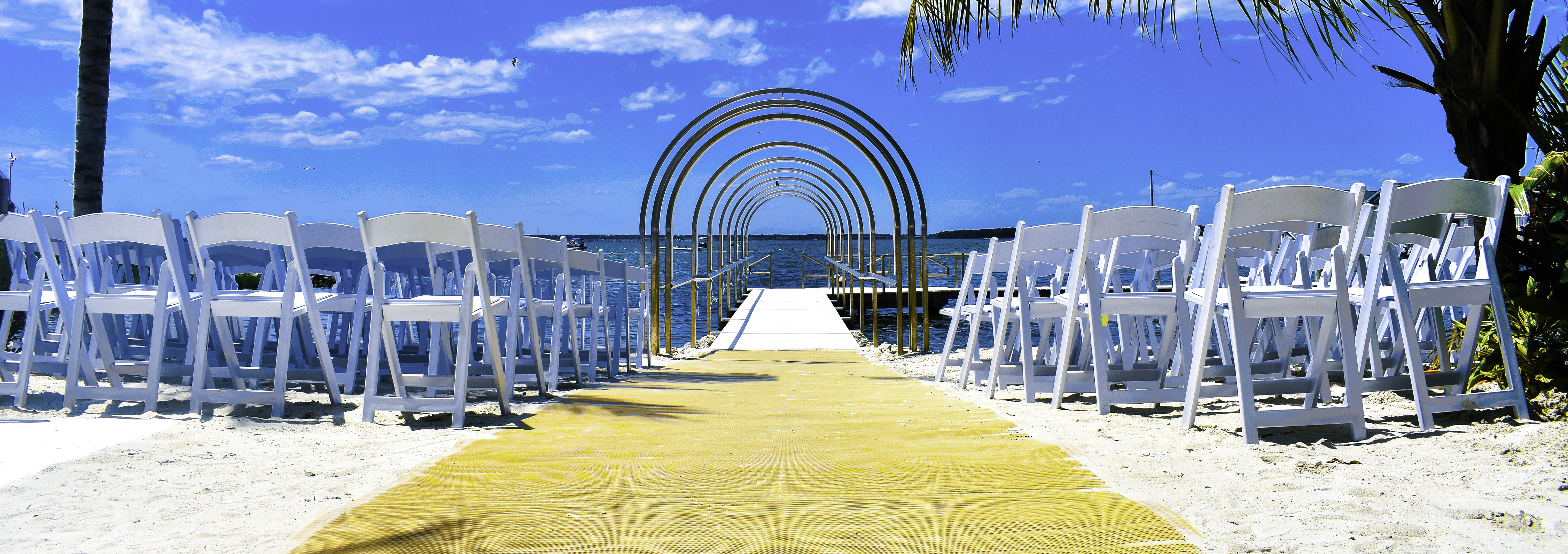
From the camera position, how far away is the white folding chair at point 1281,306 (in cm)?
265

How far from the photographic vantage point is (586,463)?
7.94 ft

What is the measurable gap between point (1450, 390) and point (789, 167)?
35.0 ft

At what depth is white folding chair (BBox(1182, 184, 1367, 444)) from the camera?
265 cm

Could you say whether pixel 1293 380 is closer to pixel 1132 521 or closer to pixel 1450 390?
pixel 1450 390

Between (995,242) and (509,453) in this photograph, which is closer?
(509,453)

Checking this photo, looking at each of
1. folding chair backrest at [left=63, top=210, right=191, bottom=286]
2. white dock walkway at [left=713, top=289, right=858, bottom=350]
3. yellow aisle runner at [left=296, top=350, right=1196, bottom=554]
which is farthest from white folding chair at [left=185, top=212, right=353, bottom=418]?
white dock walkway at [left=713, top=289, right=858, bottom=350]

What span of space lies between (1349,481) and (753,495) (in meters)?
1.49

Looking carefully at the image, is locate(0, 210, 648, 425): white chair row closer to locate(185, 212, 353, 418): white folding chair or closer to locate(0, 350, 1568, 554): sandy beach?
locate(185, 212, 353, 418): white folding chair

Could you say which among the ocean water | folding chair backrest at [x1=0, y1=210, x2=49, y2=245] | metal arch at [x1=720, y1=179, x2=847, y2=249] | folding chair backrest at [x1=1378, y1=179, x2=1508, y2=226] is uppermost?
metal arch at [x1=720, y1=179, x2=847, y2=249]

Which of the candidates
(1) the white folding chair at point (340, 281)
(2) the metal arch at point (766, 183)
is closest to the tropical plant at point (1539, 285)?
(1) the white folding chair at point (340, 281)

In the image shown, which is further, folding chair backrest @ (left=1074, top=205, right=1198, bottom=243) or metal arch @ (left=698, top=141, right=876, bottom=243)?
metal arch @ (left=698, top=141, right=876, bottom=243)

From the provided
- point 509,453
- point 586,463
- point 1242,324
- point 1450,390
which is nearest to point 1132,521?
point 1242,324

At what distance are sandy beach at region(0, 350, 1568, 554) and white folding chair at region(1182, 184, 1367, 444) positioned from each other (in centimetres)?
9

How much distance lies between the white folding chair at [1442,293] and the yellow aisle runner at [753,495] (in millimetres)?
1274
